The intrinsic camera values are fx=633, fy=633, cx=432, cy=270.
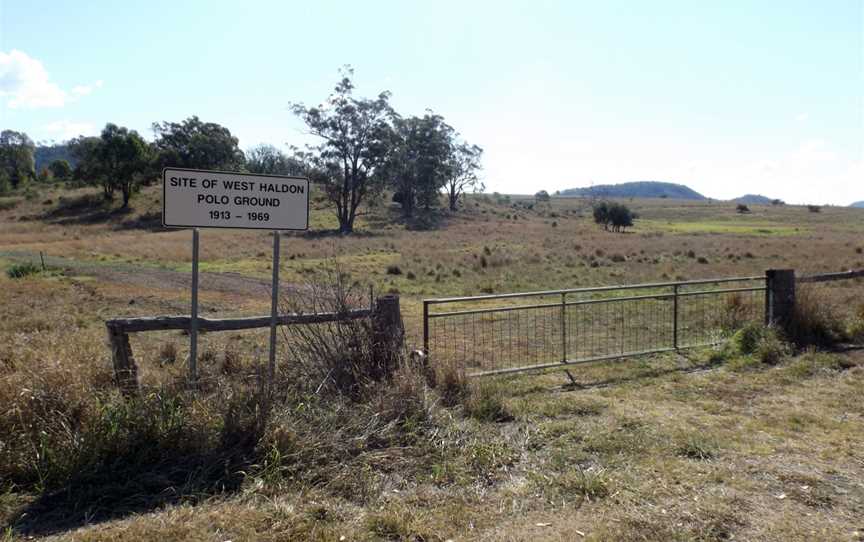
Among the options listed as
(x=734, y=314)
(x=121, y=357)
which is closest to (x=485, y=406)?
(x=121, y=357)

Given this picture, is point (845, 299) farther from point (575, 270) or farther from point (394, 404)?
point (575, 270)

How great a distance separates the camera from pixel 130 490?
14.5 feet

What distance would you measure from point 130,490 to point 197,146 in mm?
73321

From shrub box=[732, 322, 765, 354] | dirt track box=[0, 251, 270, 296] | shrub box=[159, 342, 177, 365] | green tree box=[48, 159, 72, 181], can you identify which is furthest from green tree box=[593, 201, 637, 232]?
green tree box=[48, 159, 72, 181]

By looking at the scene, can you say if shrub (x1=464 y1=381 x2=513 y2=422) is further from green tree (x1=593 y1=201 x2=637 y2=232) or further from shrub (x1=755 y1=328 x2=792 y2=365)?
green tree (x1=593 y1=201 x2=637 y2=232)

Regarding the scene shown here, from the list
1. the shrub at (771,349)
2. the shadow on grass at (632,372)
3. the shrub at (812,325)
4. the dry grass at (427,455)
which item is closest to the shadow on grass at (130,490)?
the dry grass at (427,455)

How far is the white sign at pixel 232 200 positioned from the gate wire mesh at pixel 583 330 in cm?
216

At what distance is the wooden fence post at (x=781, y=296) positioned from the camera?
974 cm

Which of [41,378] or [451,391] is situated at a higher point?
[41,378]

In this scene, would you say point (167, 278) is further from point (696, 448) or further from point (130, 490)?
point (696, 448)

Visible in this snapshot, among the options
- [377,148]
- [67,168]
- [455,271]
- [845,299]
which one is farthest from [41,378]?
[67,168]

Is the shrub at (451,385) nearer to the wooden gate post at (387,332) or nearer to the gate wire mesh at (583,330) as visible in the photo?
the gate wire mesh at (583,330)

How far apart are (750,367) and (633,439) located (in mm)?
3685

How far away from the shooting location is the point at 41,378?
498 centimetres
